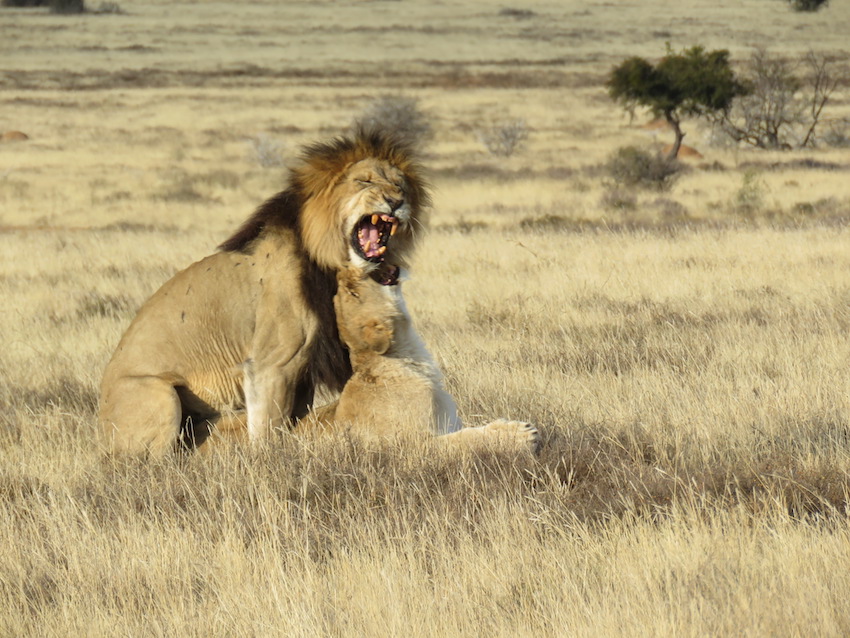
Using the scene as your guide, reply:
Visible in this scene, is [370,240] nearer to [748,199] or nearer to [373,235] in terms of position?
[373,235]

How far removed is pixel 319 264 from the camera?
16.8 feet

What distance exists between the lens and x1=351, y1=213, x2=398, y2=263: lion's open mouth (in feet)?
16.3

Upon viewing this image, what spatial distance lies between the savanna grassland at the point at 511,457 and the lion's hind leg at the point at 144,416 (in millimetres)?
100

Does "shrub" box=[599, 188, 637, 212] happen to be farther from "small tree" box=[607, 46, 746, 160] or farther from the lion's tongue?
the lion's tongue

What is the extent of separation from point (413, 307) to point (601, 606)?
7.14 meters

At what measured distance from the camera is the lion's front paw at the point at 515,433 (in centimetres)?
479

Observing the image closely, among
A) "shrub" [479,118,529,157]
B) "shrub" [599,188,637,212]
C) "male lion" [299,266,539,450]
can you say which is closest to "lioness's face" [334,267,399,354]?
"male lion" [299,266,539,450]

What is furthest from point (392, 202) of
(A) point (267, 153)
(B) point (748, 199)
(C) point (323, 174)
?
(A) point (267, 153)

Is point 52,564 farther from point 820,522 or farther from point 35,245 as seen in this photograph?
point 35,245

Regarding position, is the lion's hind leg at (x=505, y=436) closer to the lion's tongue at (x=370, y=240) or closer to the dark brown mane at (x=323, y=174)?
the lion's tongue at (x=370, y=240)

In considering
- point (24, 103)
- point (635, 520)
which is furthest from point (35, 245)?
point (24, 103)

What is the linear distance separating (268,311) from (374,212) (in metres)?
0.63

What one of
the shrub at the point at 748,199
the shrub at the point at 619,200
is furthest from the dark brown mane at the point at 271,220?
the shrub at the point at 619,200

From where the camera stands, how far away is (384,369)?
16.4ft
